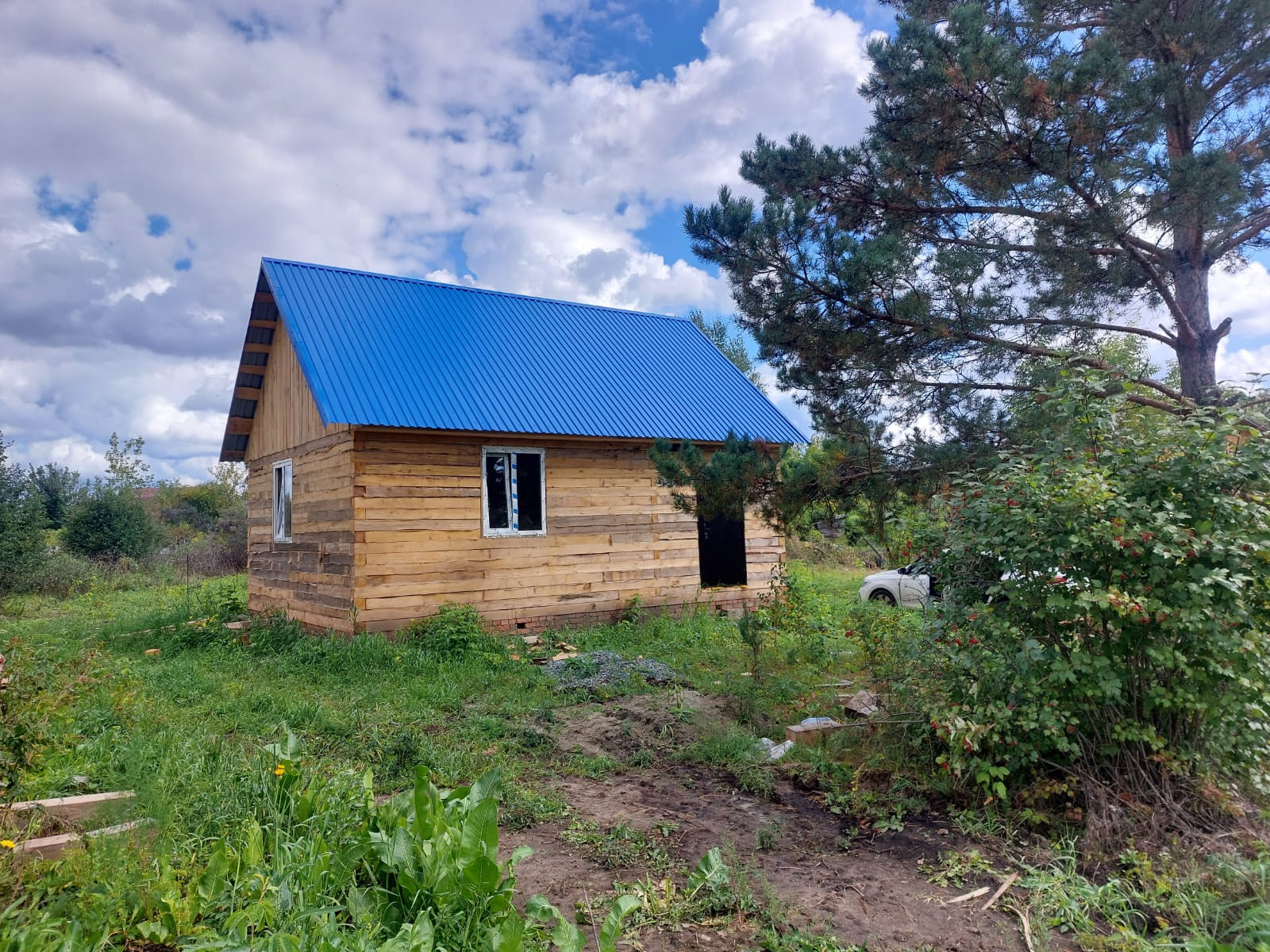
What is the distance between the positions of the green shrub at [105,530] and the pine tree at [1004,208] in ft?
79.2

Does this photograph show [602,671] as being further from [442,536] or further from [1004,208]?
[1004,208]

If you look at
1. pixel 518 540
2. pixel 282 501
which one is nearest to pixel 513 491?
pixel 518 540

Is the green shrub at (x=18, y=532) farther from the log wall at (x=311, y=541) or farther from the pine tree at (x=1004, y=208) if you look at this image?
the pine tree at (x=1004, y=208)

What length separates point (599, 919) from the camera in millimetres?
3480

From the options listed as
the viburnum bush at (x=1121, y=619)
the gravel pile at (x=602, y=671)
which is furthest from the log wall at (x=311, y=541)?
the viburnum bush at (x=1121, y=619)

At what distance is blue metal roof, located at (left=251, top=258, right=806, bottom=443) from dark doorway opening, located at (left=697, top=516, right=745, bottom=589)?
73.6 inches

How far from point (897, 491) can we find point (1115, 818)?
9.49 feet

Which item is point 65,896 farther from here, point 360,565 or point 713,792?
point 360,565

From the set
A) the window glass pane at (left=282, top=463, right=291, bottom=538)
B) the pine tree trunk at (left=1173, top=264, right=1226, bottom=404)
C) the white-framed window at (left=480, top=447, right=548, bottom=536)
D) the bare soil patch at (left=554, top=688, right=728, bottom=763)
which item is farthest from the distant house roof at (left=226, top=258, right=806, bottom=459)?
the pine tree trunk at (left=1173, top=264, right=1226, bottom=404)

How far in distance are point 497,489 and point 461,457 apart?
78cm

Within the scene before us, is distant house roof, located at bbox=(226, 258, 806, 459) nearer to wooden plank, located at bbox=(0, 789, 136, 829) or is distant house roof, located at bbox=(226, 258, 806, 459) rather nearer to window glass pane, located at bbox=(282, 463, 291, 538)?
window glass pane, located at bbox=(282, 463, 291, 538)

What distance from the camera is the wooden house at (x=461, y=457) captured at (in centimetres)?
1061

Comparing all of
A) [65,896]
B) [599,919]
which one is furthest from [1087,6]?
[65,896]

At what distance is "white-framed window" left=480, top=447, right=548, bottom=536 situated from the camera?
37.5 ft
